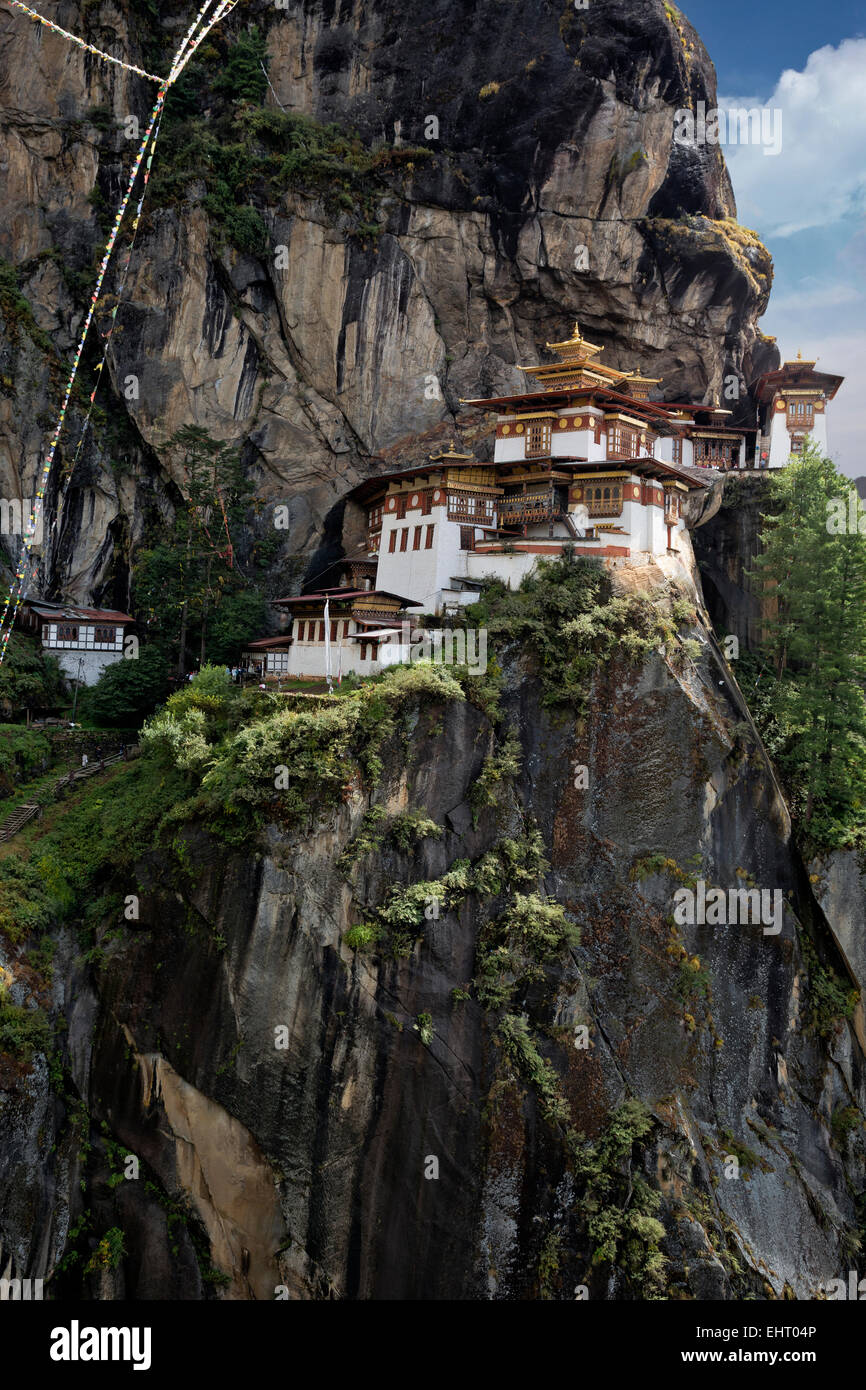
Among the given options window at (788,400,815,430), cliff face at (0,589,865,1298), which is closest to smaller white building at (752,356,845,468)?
window at (788,400,815,430)

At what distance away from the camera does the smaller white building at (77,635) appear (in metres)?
39.6

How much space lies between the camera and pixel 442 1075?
26.1 metres

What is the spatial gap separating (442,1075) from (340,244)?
33.5 m

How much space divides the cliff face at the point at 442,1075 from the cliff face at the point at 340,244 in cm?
1887

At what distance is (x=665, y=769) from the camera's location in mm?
29781

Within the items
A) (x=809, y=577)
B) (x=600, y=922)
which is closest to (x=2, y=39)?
(x=809, y=577)

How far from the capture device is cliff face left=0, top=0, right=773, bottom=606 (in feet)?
135

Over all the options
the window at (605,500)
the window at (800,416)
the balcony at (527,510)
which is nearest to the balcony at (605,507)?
the window at (605,500)

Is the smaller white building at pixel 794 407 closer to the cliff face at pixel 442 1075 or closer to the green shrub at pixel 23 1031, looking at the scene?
the cliff face at pixel 442 1075

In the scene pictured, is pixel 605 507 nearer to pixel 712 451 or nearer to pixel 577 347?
pixel 577 347

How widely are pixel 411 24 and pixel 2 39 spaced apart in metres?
17.3

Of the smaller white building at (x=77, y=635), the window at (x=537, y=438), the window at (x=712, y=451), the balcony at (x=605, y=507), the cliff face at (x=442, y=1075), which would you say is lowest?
the cliff face at (x=442, y=1075)

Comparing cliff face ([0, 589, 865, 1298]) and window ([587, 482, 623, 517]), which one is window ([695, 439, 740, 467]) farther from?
cliff face ([0, 589, 865, 1298])

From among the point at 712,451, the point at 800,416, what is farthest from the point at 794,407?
the point at 712,451
